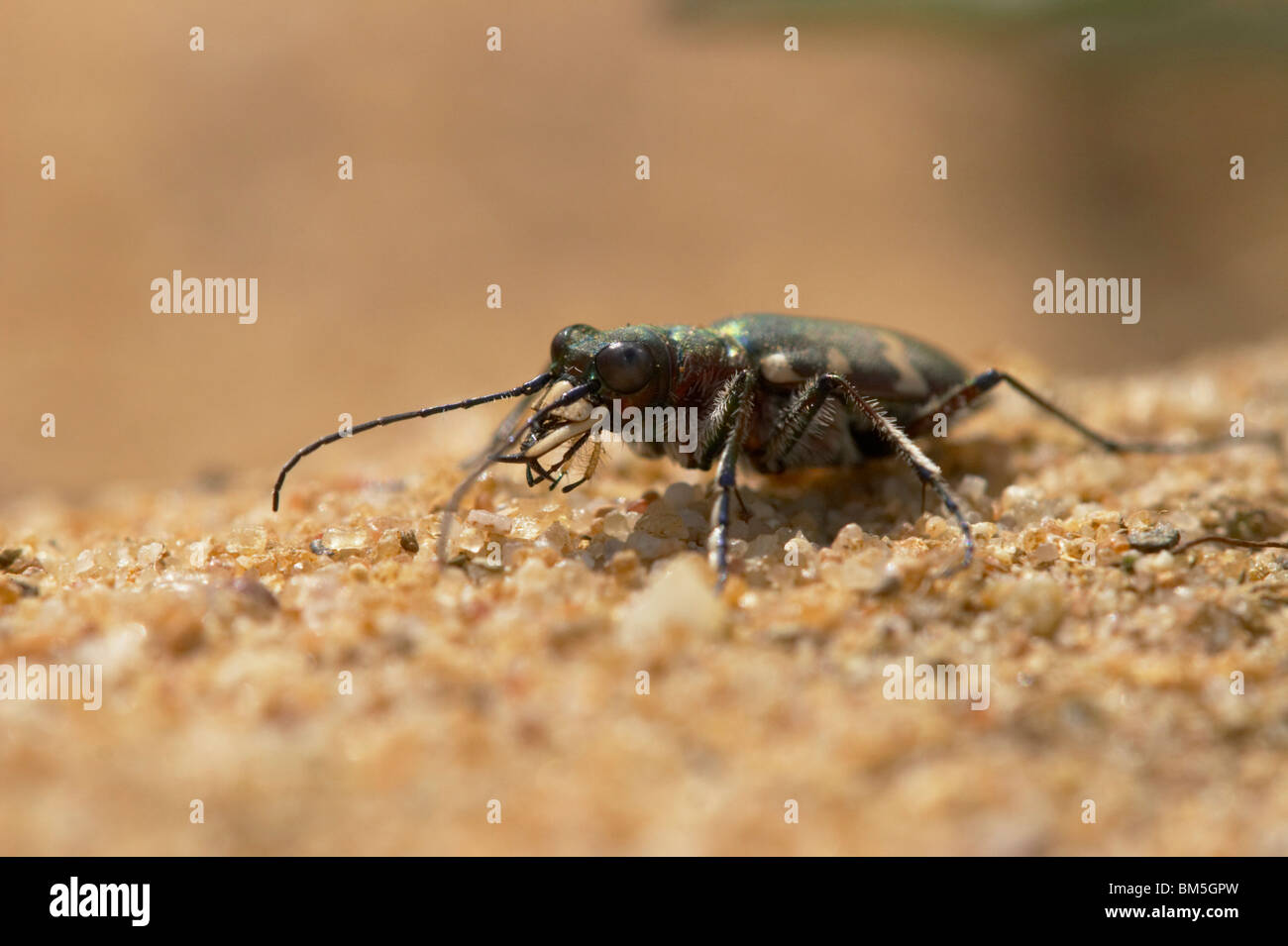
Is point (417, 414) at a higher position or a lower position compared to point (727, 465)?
higher

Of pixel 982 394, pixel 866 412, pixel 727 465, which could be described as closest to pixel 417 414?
pixel 727 465

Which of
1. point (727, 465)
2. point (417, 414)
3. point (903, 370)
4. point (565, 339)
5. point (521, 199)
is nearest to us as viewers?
point (417, 414)

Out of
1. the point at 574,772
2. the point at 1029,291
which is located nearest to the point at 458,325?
the point at 1029,291

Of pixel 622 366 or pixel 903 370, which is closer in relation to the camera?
pixel 622 366

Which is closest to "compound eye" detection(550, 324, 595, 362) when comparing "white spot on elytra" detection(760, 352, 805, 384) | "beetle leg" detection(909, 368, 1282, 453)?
"white spot on elytra" detection(760, 352, 805, 384)

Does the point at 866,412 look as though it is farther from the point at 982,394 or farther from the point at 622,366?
Answer: the point at 622,366

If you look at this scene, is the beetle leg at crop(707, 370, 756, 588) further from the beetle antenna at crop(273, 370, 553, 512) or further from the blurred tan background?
the blurred tan background

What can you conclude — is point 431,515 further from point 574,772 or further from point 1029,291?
point 1029,291
